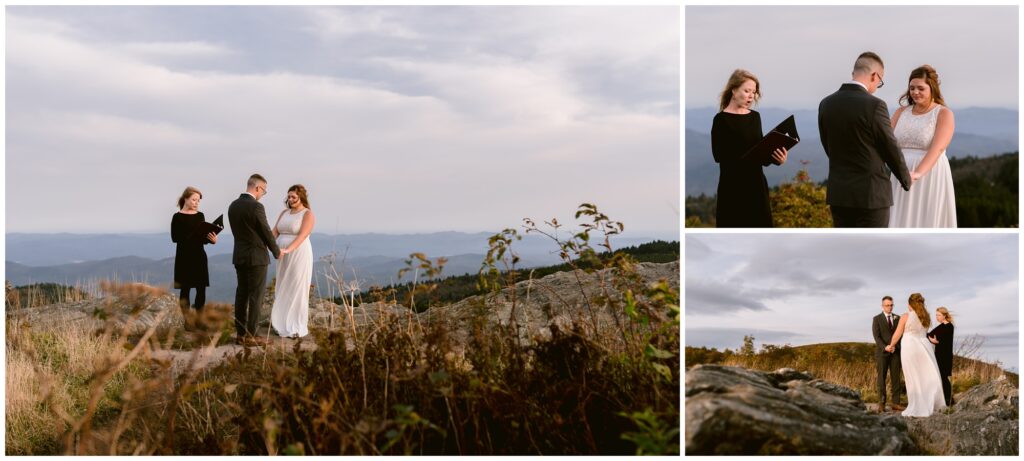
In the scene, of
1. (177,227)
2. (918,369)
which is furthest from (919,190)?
(177,227)

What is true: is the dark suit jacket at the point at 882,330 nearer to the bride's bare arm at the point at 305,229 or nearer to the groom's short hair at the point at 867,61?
the groom's short hair at the point at 867,61

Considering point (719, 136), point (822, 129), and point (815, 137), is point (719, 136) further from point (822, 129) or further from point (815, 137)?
point (815, 137)

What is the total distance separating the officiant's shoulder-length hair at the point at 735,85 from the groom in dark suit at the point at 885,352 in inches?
78.5

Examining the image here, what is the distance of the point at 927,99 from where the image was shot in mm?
6016

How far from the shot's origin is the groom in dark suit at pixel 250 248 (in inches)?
375

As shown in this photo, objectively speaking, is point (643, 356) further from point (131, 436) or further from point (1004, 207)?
point (131, 436)

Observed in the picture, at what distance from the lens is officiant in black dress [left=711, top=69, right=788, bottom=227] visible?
5988mm

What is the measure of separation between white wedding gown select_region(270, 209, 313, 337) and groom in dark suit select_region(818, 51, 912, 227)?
21.7 ft

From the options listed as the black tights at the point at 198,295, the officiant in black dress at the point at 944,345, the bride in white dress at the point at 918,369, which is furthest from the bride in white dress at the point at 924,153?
the black tights at the point at 198,295

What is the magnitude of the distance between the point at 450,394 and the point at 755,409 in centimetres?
167

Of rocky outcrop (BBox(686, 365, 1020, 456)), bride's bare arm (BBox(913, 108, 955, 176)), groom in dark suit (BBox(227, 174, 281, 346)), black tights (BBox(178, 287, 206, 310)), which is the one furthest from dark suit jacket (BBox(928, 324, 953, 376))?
black tights (BBox(178, 287, 206, 310))

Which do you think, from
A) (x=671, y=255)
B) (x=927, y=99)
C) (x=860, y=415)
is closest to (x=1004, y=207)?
(x=927, y=99)

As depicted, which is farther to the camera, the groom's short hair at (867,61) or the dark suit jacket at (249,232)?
the dark suit jacket at (249,232)

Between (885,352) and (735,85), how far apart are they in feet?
10.5
